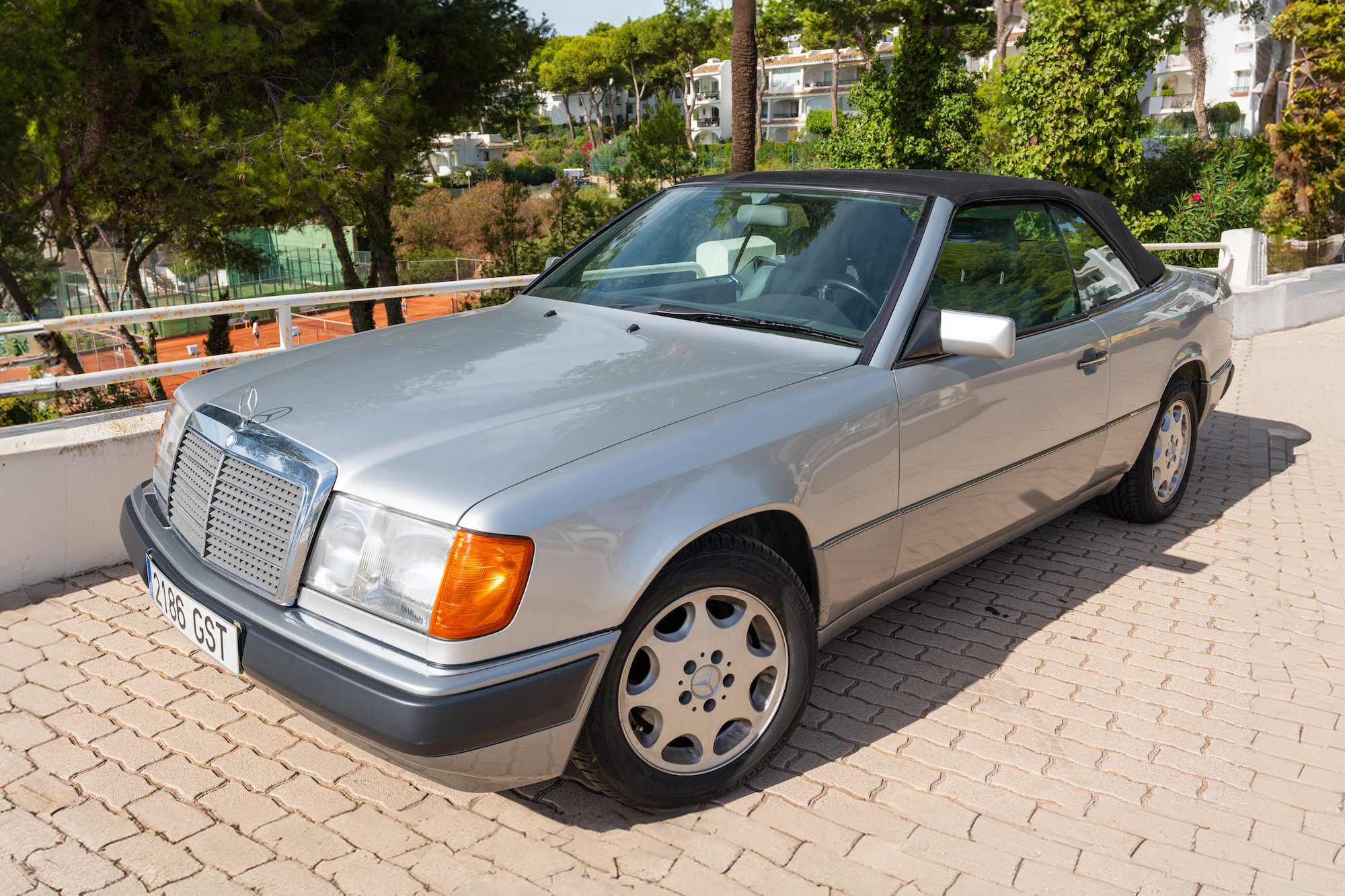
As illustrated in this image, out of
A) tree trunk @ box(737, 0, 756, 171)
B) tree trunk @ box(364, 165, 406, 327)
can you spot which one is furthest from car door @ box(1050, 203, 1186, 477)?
tree trunk @ box(364, 165, 406, 327)

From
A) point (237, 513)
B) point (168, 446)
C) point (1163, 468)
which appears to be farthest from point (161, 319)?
point (1163, 468)

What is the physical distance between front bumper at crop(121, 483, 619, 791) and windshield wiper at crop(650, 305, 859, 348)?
4.43ft

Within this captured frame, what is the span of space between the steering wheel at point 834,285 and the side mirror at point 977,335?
0.86 feet

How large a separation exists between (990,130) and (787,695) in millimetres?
16298

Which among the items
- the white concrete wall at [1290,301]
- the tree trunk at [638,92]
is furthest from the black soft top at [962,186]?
the tree trunk at [638,92]

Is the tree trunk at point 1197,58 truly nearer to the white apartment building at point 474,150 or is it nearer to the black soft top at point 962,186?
the black soft top at point 962,186

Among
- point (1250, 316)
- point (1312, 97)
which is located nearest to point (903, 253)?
point (1250, 316)

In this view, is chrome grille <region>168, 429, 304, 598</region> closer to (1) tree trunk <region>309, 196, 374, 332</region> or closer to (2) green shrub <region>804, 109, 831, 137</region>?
(1) tree trunk <region>309, 196, 374, 332</region>

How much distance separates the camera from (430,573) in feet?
7.38

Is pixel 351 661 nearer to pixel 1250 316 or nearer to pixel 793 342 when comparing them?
pixel 793 342

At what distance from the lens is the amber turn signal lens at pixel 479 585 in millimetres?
2225

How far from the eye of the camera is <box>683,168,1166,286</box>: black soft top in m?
3.68

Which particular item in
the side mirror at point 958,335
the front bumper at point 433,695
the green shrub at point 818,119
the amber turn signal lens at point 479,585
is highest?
the green shrub at point 818,119

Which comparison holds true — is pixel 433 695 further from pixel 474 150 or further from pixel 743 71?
pixel 474 150
